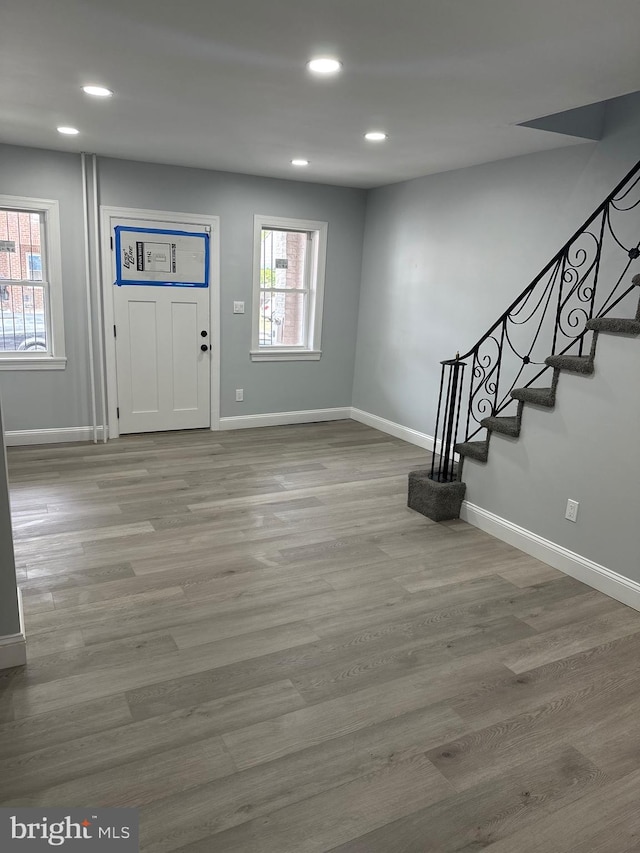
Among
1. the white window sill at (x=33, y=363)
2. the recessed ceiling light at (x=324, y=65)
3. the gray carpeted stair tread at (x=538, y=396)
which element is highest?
the recessed ceiling light at (x=324, y=65)

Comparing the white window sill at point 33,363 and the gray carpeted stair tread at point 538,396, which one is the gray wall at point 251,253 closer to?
the white window sill at point 33,363

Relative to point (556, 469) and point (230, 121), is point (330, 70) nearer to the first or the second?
point (230, 121)

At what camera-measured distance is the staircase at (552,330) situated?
3.53 meters

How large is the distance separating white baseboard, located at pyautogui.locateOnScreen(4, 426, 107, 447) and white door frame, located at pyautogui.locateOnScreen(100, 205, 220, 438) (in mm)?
232

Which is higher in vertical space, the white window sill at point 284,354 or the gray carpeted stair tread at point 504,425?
the white window sill at point 284,354

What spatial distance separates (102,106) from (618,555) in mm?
3880

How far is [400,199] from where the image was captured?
234 inches

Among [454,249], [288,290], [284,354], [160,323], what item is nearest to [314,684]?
[454,249]

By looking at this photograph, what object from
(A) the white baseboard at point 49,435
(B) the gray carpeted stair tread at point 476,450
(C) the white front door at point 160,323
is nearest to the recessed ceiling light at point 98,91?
(C) the white front door at point 160,323

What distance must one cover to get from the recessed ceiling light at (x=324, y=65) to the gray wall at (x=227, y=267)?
3.08 m

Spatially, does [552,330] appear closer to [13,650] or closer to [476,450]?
[476,450]

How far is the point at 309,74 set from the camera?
285cm

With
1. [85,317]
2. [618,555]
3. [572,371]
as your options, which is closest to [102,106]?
[85,317]

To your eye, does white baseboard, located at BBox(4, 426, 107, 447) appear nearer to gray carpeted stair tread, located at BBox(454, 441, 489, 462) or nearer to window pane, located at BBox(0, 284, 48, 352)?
window pane, located at BBox(0, 284, 48, 352)
